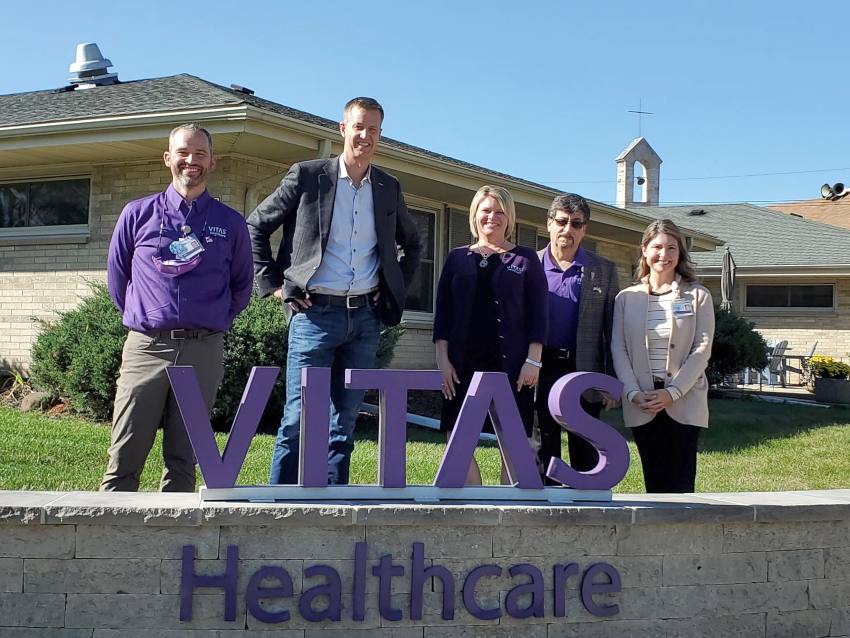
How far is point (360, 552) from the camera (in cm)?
360

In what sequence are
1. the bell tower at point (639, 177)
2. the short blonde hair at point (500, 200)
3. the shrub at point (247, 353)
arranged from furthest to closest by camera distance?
the bell tower at point (639, 177) < the shrub at point (247, 353) < the short blonde hair at point (500, 200)

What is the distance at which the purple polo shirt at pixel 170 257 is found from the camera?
4000 mm

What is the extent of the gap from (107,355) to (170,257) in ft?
16.0

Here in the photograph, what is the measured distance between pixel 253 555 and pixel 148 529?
1.30ft

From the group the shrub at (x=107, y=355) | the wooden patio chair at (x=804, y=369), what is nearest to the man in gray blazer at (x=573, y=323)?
the shrub at (x=107, y=355)

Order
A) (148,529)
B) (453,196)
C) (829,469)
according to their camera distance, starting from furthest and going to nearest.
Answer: (453,196) → (829,469) → (148,529)

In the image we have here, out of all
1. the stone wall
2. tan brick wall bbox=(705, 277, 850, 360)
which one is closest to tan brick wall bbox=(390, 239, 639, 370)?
the stone wall

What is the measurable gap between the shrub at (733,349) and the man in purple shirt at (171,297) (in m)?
10.9

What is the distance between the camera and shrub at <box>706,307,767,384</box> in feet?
45.5

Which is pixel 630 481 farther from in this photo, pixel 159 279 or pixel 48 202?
pixel 48 202

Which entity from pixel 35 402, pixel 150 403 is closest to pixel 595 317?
pixel 150 403

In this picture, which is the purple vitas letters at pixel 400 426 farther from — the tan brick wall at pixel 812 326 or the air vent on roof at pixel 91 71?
the tan brick wall at pixel 812 326

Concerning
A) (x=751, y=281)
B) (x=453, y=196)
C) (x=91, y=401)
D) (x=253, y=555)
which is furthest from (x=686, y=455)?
(x=751, y=281)

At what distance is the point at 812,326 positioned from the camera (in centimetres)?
2027
